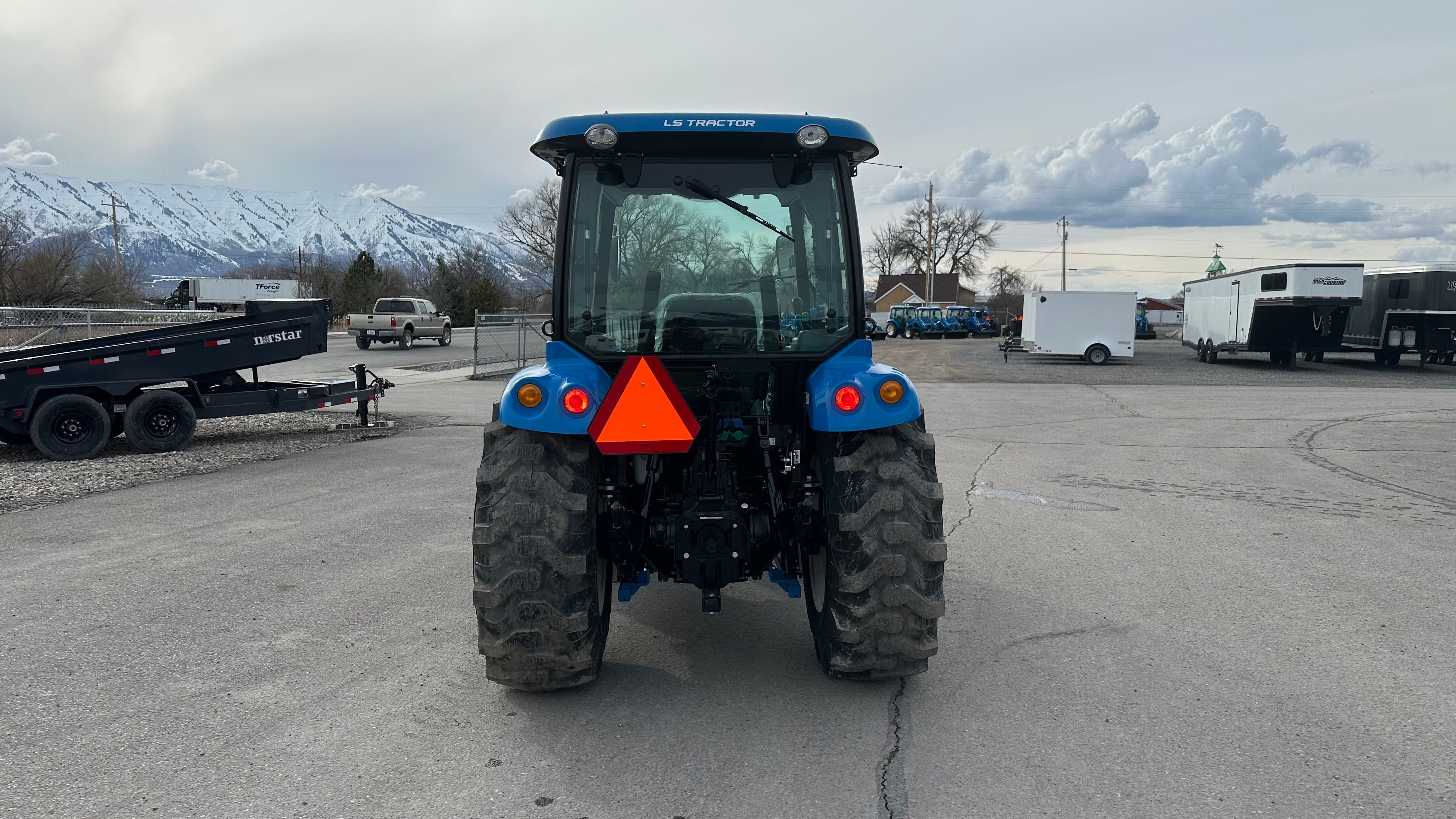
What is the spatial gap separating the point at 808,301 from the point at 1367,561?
4.97m

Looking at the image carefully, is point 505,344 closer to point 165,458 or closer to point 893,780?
point 165,458

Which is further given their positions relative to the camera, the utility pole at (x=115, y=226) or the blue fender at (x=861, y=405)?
the utility pole at (x=115, y=226)

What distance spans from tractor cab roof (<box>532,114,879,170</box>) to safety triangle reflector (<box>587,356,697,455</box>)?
3.52 ft

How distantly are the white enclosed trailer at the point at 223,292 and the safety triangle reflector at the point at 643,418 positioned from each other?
169ft

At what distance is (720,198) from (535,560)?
1.83 m

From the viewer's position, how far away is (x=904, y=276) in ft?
323

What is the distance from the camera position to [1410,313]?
88.9 ft

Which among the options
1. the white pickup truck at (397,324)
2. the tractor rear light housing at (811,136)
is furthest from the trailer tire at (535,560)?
the white pickup truck at (397,324)

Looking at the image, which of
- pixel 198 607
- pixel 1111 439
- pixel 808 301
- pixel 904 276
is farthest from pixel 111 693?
pixel 904 276

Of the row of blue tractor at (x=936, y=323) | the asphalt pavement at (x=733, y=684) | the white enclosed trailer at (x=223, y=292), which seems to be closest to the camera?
the asphalt pavement at (x=733, y=684)

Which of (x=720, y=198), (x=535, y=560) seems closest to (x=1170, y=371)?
(x=720, y=198)

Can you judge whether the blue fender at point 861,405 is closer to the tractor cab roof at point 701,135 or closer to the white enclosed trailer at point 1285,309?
the tractor cab roof at point 701,135

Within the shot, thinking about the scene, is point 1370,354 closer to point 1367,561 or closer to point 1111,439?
point 1111,439

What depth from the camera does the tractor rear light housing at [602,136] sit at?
404 centimetres
